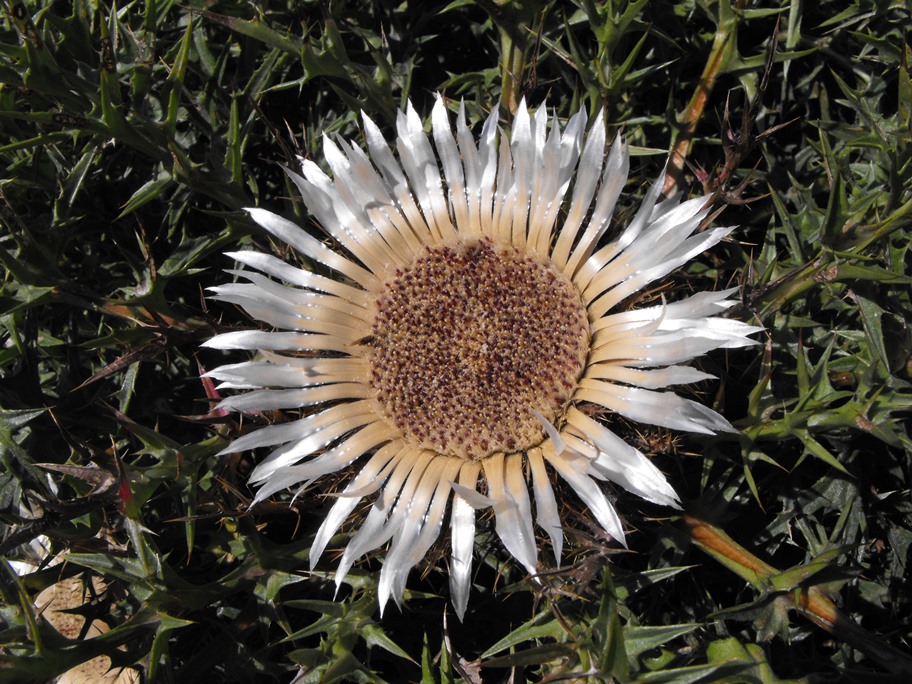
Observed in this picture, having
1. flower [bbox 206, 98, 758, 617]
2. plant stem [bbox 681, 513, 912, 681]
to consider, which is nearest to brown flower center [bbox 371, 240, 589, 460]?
flower [bbox 206, 98, 758, 617]

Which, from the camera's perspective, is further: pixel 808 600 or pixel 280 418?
pixel 280 418

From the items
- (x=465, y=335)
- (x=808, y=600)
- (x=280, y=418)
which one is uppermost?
(x=465, y=335)

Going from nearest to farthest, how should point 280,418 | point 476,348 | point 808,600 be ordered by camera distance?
point 808,600 → point 280,418 → point 476,348

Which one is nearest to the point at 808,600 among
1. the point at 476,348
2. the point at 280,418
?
the point at 476,348

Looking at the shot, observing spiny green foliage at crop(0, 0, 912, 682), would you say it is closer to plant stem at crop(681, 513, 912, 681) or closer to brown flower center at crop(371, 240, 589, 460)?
plant stem at crop(681, 513, 912, 681)

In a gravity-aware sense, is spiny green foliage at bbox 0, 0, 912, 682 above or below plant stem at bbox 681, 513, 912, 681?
above

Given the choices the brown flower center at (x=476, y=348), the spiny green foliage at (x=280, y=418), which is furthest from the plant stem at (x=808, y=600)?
the brown flower center at (x=476, y=348)

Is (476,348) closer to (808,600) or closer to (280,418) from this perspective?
(280,418)

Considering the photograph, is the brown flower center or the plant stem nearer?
the plant stem
